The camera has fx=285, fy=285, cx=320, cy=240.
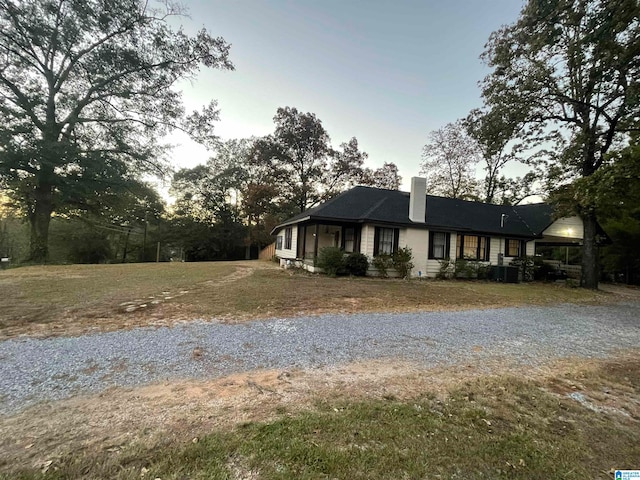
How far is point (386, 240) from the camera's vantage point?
13258 millimetres

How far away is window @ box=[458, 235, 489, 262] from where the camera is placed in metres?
14.5

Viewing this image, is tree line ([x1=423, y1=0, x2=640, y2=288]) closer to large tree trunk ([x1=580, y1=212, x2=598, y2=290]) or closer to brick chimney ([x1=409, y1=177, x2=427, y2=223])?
large tree trunk ([x1=580, y1=212, x2=598, y2=290])

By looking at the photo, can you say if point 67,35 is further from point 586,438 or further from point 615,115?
point 615,115

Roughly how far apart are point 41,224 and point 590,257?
91.1 ft

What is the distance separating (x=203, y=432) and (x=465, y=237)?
1502 centimetres

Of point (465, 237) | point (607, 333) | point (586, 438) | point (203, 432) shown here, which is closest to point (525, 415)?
point (586, 438)

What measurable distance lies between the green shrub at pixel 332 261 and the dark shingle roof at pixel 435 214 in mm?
1474

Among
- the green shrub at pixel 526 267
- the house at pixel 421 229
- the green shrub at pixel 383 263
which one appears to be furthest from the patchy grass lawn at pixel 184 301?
the green shrub at pixel 526 267

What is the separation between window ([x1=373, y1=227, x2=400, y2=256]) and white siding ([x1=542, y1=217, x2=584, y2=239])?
970 cm

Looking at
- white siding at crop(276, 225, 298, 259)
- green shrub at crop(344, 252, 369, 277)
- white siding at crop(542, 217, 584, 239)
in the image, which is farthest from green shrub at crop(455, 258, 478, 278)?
white siding at crop(276, 225, 298, 259)

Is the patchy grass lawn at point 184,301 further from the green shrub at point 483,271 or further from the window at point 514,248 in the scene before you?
the window at point 514,248

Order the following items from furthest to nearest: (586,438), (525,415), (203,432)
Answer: (525,415) < (586,438) < (203,432)

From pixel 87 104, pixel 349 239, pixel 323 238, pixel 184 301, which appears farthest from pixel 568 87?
pixel 87 104

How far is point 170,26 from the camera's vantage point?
15.8 metres
